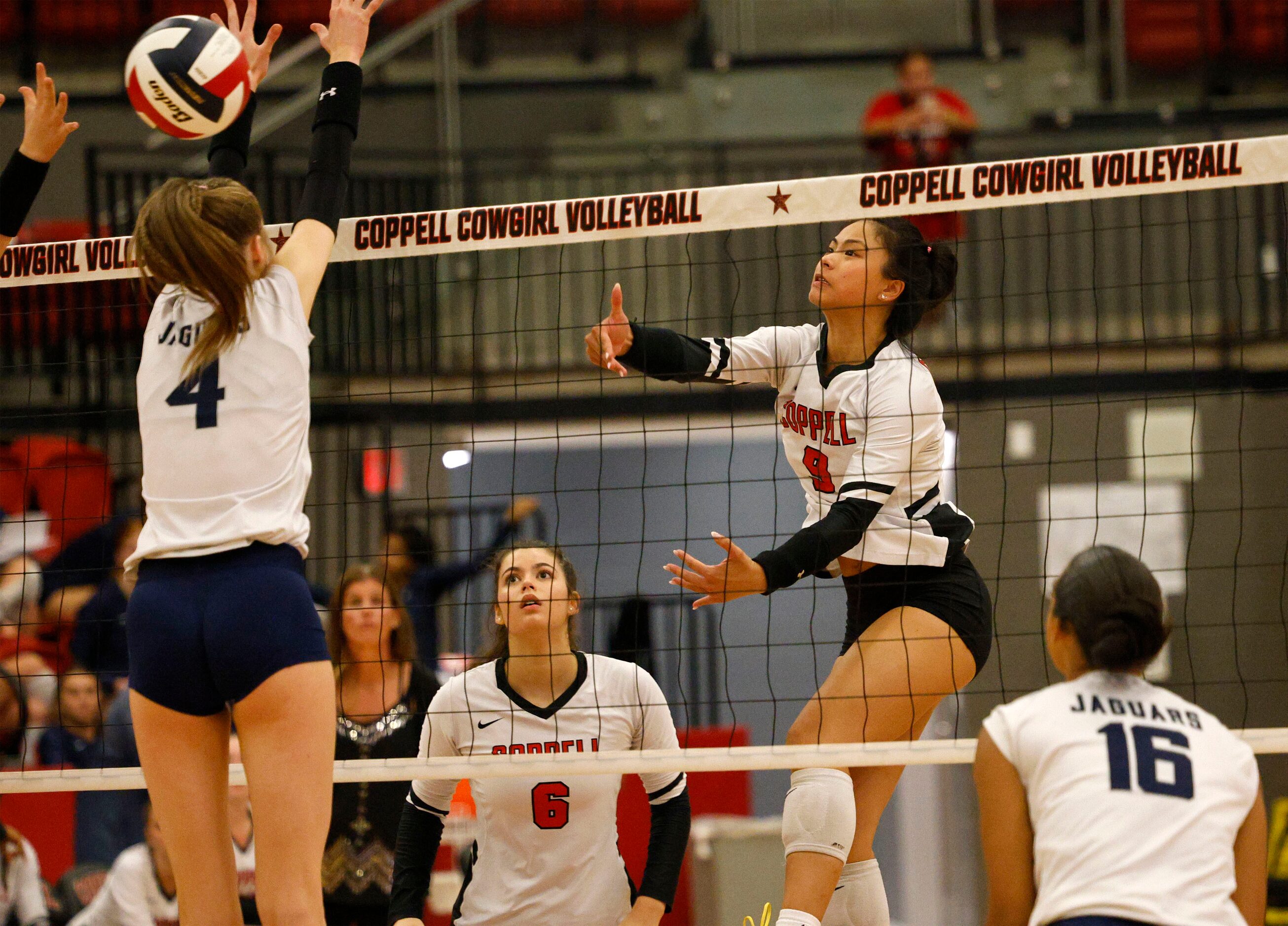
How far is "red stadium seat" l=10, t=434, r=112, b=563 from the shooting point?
28.0 ft

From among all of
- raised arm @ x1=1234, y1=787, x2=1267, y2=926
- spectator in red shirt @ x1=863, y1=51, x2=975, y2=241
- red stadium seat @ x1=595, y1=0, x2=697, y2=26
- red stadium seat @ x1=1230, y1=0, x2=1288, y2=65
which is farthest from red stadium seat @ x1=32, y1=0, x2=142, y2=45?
raised arm @ x1=1234, y1=787, x2=1267, y2=926

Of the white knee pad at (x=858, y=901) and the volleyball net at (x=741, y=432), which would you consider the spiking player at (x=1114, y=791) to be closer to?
the white knee pad at (x=858, y=901)

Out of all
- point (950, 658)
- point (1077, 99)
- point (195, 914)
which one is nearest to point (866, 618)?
point (950, 658)

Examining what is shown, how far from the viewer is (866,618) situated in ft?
13.2

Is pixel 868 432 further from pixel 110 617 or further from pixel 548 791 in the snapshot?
pixel 110 617

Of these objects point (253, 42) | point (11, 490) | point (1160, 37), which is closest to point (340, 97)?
point (253, 42)

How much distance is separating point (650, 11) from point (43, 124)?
942 centimetres

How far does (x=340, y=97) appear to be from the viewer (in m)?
3.41

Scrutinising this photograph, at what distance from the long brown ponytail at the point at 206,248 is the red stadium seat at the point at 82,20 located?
33.0 feet

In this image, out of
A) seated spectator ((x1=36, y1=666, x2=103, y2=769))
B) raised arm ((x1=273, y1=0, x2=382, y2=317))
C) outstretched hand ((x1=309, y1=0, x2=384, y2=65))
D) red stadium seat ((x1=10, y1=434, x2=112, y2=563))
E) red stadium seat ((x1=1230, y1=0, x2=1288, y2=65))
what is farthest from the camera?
red stadium seat ((x1=1230, y1=0, x2=1288, y2=65))

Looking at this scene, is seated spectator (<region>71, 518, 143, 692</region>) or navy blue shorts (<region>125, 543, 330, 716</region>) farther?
seated spectator (<region>71, 518, 143, 692</region>)

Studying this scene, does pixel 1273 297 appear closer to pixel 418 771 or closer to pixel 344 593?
pixel 344 593

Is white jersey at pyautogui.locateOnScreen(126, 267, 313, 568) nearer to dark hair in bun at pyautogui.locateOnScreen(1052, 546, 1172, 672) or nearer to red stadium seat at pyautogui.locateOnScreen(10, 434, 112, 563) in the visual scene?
dark hair in bun at pyautogui.locateOnScreen(1052, 546, 1172, 672)

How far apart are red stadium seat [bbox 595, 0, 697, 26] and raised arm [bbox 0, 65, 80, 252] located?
9.12 m
